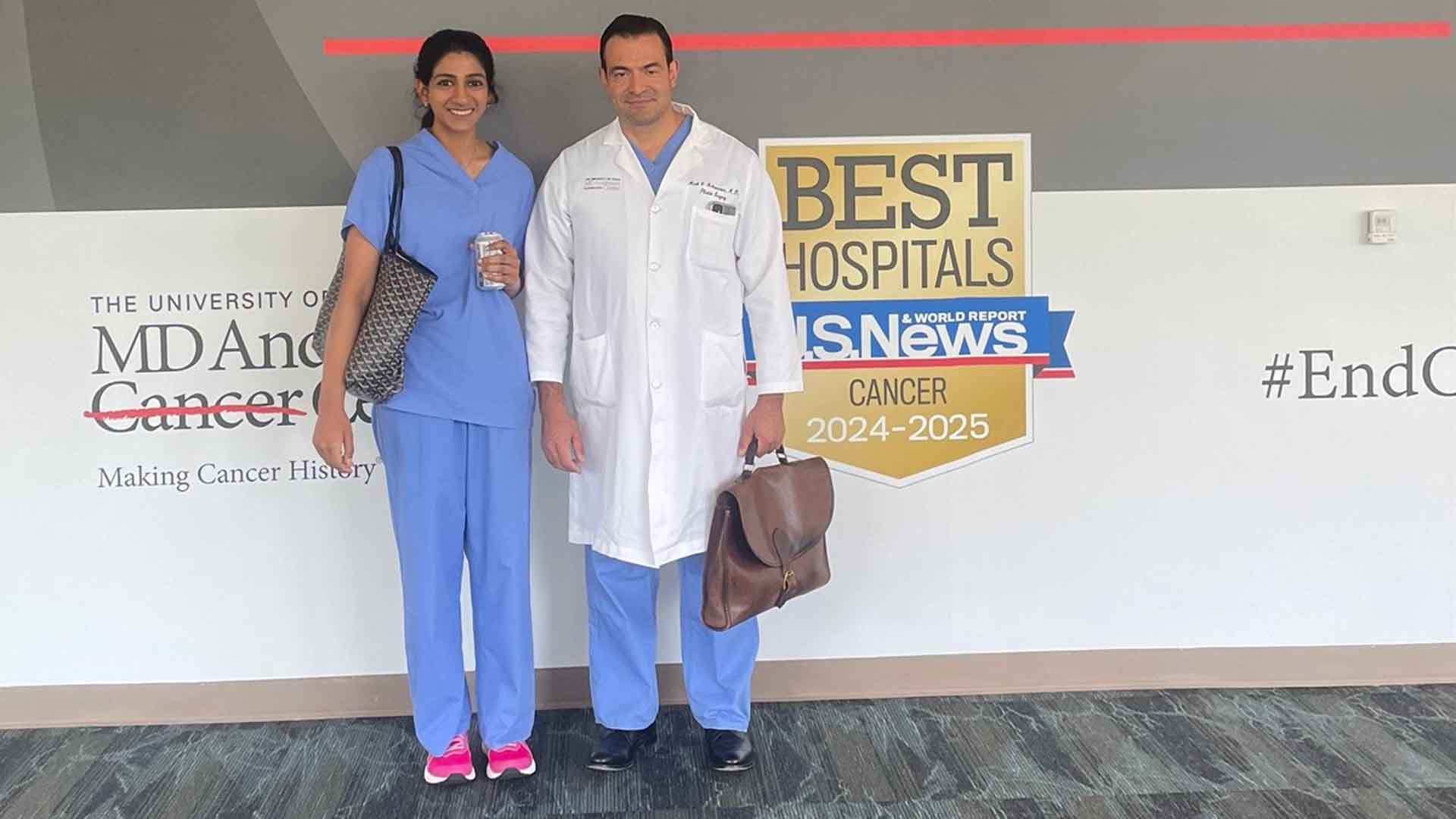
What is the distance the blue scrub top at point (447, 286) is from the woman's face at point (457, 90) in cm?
7

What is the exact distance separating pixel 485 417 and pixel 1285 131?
85.5 inches

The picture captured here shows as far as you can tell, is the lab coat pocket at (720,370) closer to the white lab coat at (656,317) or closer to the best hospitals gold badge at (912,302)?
the white lab coat at (656,317)

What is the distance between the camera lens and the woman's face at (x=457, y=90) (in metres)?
2.18

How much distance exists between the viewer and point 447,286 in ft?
7.21

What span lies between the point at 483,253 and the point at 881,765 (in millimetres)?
1469

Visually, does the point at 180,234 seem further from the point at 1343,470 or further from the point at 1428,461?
the point at 1428,461

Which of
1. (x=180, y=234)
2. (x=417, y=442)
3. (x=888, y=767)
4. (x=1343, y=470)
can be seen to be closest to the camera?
(x=417, y=442)

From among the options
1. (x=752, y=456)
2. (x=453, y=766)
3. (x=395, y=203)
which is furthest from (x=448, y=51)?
(x=453, y=766)

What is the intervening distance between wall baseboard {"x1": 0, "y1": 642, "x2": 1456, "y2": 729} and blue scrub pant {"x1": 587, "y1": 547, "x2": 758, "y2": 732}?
0.34 metres

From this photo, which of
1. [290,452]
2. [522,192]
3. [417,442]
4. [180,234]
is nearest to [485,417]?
[417,442]

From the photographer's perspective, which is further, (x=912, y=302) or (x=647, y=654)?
(x=912, y=302)

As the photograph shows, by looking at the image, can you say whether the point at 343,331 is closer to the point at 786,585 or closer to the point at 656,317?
the point at 656,317

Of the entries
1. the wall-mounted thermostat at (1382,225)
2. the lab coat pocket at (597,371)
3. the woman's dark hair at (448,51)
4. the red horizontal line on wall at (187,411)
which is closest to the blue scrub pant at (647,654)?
the lab coat pocket at (597,371)

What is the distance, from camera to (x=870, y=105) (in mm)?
2619
